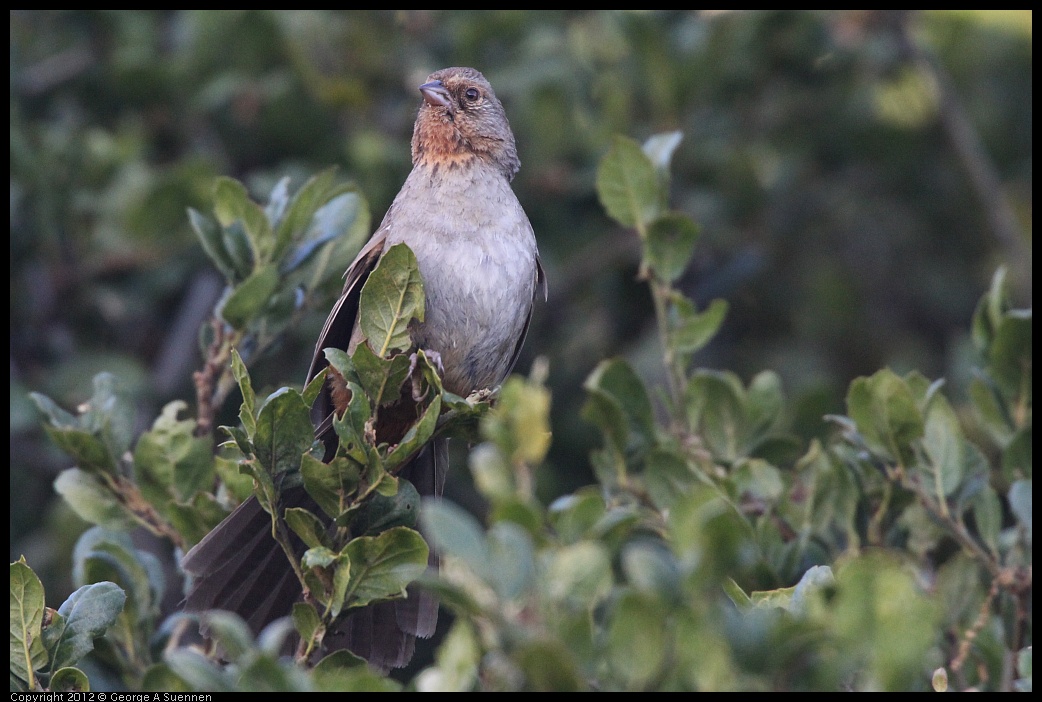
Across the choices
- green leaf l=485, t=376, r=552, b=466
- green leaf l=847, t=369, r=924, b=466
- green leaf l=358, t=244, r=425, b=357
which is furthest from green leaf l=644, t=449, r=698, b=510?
green leaf l=485, t=376, r=552, b=466

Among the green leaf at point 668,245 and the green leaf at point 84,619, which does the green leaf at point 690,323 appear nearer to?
the green leaf at point 668,245

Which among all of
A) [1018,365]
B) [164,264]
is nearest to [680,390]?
[1018,365]

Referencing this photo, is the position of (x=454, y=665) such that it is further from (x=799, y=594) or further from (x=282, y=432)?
(x=282, y=432)

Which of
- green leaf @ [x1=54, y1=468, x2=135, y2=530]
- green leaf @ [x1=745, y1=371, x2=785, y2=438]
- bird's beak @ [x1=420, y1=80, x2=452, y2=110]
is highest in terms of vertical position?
bird's beak @ [x1=420, y1=80, x2=452, y2=110]

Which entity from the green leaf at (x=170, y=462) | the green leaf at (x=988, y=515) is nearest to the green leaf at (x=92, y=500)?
the green leaf at (x=170, y=462)

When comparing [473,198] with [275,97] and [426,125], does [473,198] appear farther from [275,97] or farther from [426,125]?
[275,97]

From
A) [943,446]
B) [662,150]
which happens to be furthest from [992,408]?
[662,150]

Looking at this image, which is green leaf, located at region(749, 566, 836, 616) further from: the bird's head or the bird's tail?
the bird's head
